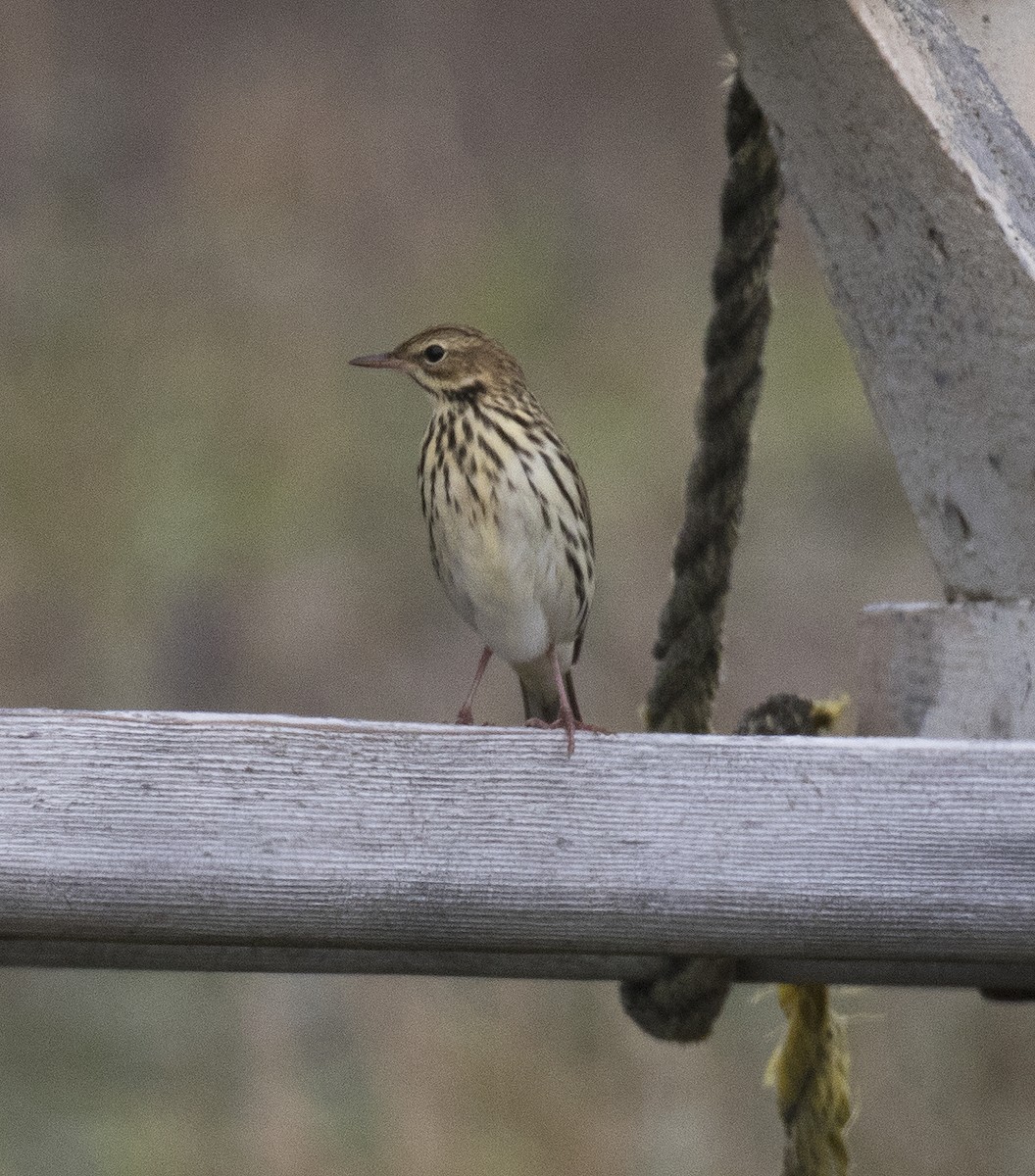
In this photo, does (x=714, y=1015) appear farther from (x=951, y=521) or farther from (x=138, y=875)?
(x=138, y=875)

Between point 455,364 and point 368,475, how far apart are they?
3.91m

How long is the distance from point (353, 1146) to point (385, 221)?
3.81m

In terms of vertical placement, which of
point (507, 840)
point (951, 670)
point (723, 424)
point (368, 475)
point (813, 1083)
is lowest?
point (368, 475)

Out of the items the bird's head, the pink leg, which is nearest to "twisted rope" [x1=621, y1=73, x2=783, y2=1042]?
the pink leg

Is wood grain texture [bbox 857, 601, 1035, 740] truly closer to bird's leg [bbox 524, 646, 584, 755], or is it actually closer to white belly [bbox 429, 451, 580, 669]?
bird's leg [bbox 524, 646, 584, 755]

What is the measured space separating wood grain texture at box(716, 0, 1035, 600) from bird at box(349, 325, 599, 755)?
0.84m

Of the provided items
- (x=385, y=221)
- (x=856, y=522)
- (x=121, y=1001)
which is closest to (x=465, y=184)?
(x=385, y=221)

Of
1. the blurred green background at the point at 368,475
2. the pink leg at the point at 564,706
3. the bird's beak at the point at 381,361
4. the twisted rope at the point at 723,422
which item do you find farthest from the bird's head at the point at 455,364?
the blurred green background at the point at 368,475

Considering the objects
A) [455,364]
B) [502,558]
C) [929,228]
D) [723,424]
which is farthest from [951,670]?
[455,364]

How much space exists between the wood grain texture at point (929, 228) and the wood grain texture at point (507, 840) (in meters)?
0.61

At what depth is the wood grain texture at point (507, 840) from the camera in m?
2.35

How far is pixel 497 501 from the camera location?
12.4 ft

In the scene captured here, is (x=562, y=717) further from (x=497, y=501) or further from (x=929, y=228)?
(x=929, y=228)

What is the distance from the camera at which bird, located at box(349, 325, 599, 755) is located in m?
3.80
